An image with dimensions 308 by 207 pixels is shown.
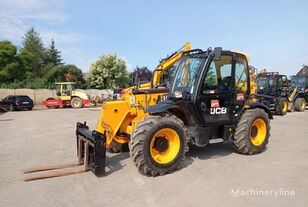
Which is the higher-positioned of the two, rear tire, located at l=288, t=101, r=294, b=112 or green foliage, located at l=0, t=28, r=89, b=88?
green foliage, located at l=0, t=28, r=89, b=88

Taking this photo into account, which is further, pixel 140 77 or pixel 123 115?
pixel 140 77

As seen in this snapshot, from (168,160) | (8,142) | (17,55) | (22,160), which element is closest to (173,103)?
(168,160)

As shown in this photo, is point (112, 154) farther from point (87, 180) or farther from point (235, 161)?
point (235, 161)

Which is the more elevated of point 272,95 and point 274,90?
point 274,90

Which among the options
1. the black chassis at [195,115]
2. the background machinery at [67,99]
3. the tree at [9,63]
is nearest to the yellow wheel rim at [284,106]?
the black chassis at [195,115]

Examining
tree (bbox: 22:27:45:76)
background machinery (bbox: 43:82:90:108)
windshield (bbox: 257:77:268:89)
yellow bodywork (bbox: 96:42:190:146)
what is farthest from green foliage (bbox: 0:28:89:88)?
yellow bodywork (bbox: 96:42:190:146)

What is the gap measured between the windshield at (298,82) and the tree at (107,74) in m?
30.5

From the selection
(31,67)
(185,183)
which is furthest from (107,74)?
(185,183)

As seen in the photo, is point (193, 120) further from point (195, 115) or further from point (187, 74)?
point (187, 74)

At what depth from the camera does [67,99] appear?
31125 mm

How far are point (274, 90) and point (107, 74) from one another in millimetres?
33736

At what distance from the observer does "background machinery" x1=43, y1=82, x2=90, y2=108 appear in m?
31.0

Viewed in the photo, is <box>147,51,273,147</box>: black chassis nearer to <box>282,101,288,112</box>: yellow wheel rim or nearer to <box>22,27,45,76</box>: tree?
<box>282,101,288,112</box>: yellow wheel rim

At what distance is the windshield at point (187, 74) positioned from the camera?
7092mm
